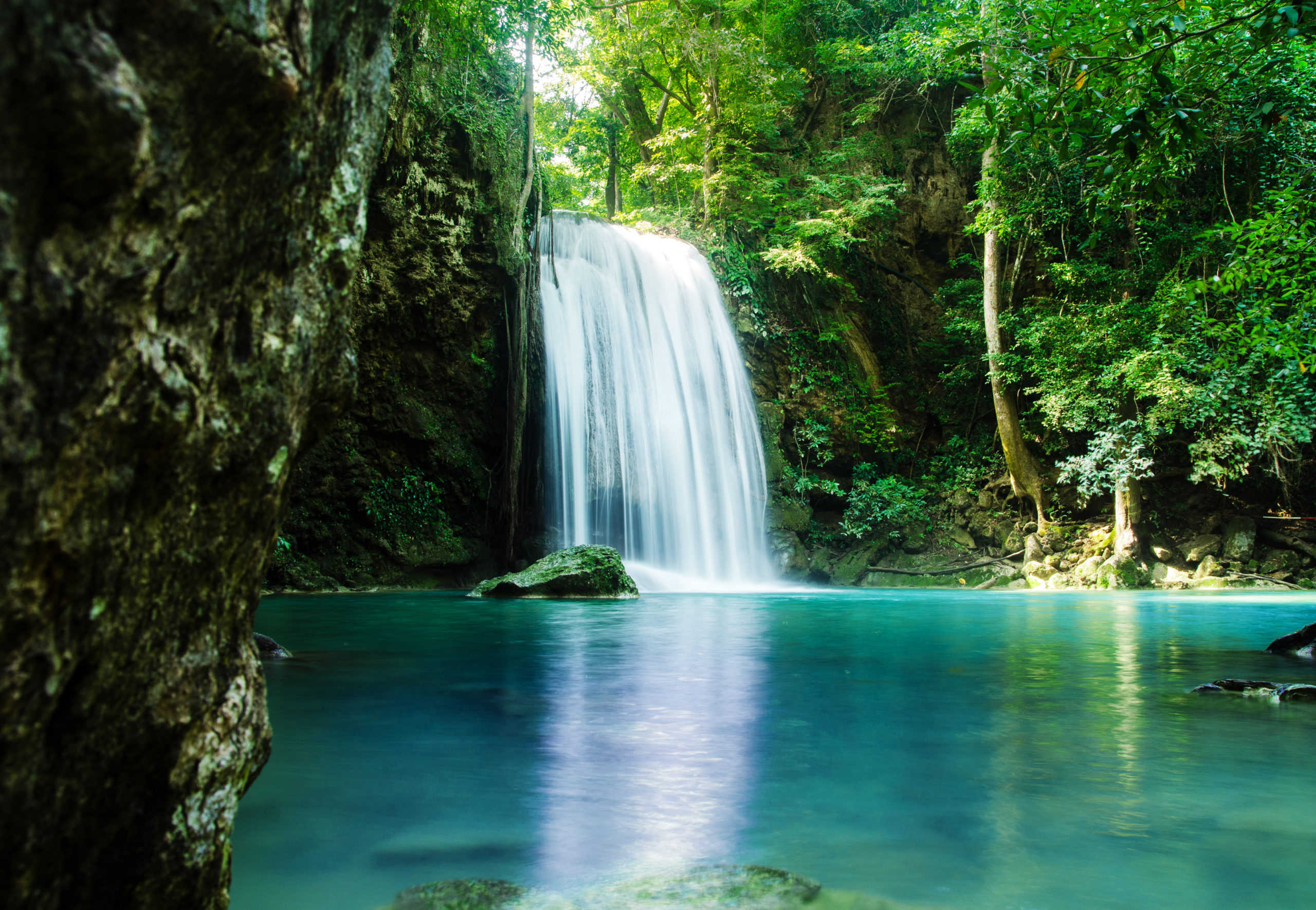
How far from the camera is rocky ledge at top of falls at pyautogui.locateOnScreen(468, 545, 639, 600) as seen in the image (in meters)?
10.9

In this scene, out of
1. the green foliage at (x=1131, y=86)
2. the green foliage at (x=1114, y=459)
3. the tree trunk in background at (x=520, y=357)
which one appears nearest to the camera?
the green foliage at (x=1131, y=86)

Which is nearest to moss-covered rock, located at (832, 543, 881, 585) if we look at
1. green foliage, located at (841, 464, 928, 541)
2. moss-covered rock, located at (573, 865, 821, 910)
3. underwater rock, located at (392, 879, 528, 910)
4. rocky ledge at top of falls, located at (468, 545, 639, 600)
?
green foliage, located at (841, 464, 928, 541)

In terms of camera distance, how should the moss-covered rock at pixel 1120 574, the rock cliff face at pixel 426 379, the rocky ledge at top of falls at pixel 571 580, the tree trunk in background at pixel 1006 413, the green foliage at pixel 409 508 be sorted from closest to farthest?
the rocky ledge at top of falls at pixel 571 580 → the rock cliff face at pixel 426 379 → the green foliage at pixel 409 508 → the moss-covered rock at pixel 1120 574 → the tree trunk in background at pixel 1006 413

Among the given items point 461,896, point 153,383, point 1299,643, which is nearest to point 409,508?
point 1299,643

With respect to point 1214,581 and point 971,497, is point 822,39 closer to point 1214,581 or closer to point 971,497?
point 971,497

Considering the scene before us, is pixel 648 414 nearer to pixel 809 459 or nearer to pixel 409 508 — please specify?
pixel 809 459

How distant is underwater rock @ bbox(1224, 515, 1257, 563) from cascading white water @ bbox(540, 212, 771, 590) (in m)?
8.66

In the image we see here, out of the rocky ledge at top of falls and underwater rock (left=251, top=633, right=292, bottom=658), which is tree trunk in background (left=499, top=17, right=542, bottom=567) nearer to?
the rocky ledge at top of falls

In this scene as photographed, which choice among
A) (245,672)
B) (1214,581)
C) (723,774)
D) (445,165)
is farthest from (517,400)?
(1214,581)

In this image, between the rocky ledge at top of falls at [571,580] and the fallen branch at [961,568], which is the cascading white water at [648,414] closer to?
the rocky ledge at top of falls at [571,580]

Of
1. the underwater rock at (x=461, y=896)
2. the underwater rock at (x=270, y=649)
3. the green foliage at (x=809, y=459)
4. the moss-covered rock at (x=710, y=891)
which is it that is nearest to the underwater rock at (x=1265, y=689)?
the moss-covered rock at (x=710, y=891)

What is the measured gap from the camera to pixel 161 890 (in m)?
1.41

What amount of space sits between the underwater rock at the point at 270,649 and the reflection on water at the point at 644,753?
6.09 feet

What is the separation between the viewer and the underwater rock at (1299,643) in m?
5.93
